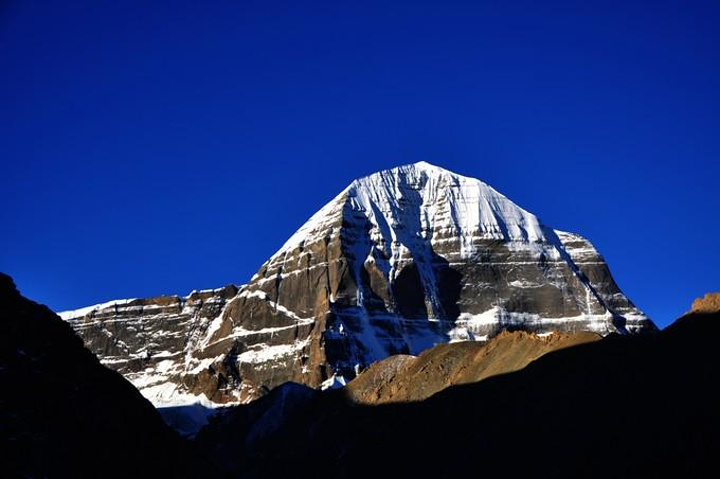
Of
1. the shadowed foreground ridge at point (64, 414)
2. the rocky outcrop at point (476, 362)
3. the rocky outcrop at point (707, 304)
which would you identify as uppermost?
the rocky outcrop at point (476, 362)

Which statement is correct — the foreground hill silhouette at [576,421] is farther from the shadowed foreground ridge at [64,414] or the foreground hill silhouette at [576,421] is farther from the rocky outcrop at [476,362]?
the shadowed foreground ridge at [64,414]

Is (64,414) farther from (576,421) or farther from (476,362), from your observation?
(476,362)

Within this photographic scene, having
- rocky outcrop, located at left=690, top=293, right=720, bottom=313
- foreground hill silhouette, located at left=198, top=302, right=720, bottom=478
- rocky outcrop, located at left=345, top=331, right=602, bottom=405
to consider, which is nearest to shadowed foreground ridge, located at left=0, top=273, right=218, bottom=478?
foreground hill silhouette, located at left=198, top=302, right=720, bottom=478

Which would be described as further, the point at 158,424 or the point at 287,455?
the point at 287,455

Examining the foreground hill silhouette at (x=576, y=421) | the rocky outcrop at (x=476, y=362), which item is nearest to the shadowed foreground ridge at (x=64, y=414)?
the foreground hill silhouette at (x=576, y=421)

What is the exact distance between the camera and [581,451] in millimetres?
124250

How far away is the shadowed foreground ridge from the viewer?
8338 cm

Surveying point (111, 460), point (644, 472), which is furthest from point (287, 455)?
point (111, 460)

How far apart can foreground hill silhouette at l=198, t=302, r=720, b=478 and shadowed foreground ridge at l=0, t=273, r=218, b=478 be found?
4041 cm

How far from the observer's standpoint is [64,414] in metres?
88.8

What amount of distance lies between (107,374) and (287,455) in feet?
321

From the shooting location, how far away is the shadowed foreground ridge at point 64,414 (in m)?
83.4

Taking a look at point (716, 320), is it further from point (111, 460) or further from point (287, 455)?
point (287, 455)

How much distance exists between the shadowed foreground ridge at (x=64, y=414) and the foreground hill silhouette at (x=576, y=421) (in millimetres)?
40412
